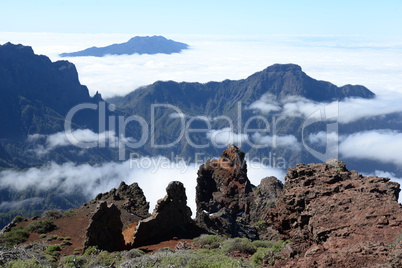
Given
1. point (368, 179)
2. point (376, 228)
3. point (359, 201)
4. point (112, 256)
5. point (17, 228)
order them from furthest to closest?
point (17, 228) < point (112, 256) < point (368, 179) < point (359, 201) < point (376, 228)

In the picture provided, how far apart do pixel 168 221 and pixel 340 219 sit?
20.3 m

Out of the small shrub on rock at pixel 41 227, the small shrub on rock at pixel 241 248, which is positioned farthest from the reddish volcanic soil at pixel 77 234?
the small shrub on rock at pixel 241 248

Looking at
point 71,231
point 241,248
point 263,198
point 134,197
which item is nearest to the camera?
point 241,248

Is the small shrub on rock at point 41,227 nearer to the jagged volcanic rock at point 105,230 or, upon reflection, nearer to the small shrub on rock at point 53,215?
the small shrub on rock at point 53,215

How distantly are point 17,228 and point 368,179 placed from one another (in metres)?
→ 32.3

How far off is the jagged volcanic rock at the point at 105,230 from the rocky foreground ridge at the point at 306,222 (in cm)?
7

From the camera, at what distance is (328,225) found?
1656 cm

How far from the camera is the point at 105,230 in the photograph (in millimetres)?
30578

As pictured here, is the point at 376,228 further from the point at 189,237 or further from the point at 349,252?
the point at 189,237

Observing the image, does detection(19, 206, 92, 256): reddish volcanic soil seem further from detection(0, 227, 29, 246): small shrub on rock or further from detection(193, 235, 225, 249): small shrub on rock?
detection(193, 235, 225, 249): small shrub on rock

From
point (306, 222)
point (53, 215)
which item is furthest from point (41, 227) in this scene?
point (306, 222)

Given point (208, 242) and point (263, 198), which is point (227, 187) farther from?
point (208, 242)

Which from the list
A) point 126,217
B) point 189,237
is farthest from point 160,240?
point 126,217

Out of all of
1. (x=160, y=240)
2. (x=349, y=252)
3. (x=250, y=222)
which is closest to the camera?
(x=349, y=252)
